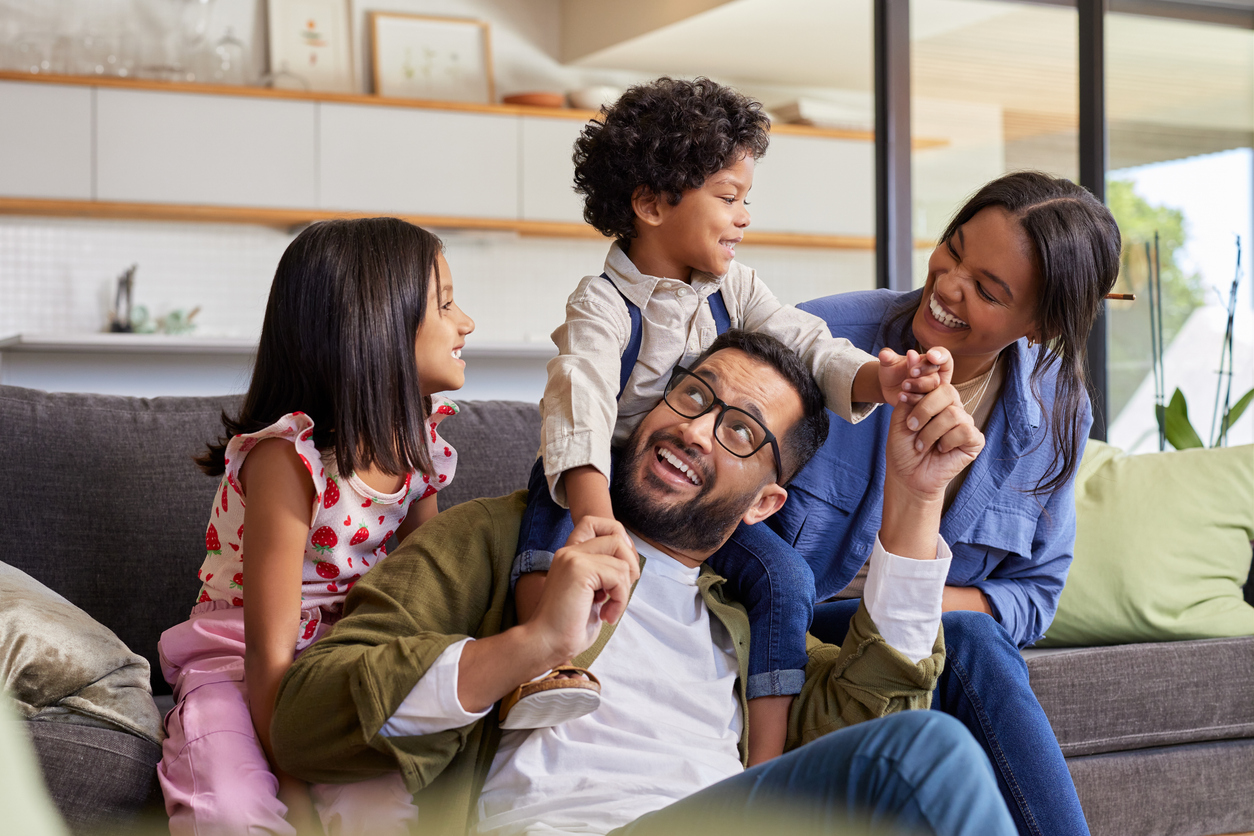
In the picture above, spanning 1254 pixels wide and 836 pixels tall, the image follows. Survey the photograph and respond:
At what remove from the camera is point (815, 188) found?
584 cm

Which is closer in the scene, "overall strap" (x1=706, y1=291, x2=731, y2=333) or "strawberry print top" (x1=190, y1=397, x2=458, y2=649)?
"strawberry print top" (x1=190, y1=397, x2=458, y2=649)

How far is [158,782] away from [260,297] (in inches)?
169

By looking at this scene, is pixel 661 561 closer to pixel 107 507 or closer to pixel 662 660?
pixel 662 660

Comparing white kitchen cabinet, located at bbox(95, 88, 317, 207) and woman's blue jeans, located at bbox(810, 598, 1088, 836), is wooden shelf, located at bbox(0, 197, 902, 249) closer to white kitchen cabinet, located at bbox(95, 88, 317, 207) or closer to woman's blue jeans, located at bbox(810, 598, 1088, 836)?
white kitchen cabinet, located at bbox(95, 88, 317, 207)

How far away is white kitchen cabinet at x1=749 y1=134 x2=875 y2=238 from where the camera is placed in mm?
5762

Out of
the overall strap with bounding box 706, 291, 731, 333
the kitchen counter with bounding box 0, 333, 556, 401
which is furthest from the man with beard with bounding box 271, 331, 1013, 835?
the kitchen counter with bounding box 0, 333, 556, 401

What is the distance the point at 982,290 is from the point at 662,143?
0.53 meters

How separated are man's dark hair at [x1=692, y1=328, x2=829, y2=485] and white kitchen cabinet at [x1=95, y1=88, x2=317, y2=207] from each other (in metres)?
3.90

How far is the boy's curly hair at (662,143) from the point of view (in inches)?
62.2

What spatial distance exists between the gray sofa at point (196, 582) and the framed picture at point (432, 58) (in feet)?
11.9

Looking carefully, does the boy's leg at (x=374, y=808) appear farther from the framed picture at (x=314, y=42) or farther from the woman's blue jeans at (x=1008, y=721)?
the framed picture at (x=314, y=42)

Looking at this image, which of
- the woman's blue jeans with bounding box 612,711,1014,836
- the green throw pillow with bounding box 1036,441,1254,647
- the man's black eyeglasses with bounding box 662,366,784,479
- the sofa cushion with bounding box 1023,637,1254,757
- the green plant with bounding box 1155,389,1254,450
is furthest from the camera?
the green plant with bounding box 1155,389,1254,450

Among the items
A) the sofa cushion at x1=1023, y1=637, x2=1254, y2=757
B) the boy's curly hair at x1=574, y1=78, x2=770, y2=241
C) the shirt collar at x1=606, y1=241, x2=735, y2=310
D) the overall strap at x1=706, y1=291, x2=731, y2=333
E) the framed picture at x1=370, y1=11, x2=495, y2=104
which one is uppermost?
the framed picture at x1=370, y1=11, x2=495, y2=104

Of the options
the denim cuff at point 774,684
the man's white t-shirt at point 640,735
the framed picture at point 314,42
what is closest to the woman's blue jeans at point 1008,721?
the denim cuff at point 774,684
